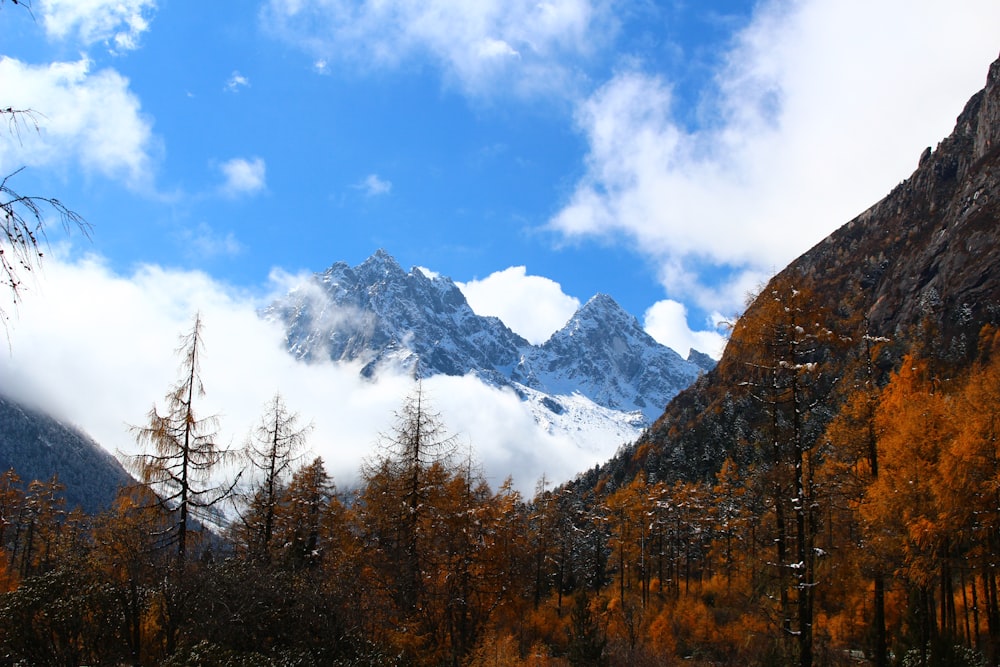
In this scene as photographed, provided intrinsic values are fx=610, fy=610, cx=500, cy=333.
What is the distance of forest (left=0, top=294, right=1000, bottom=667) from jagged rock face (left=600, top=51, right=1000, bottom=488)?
51867 mm

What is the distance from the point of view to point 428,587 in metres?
19.8

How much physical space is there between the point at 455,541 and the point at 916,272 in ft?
377

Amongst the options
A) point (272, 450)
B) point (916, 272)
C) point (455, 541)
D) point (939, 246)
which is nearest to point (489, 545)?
point (455, 541)

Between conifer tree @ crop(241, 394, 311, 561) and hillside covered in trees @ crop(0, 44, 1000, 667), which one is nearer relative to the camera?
hillside covered in trees @ crop(0, 44, 1000, 667)

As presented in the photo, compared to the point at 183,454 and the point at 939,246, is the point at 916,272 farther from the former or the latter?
the point at 183,454

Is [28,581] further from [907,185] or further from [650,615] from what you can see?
[907,185]

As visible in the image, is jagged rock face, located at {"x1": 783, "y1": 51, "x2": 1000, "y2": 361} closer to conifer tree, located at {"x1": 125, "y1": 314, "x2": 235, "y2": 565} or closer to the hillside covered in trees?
the hillside covered in trees

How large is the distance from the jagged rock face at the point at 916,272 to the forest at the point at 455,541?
51867 millimetres

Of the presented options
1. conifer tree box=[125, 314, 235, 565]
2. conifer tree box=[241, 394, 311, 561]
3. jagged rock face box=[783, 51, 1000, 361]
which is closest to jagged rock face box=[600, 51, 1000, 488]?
jagged rock face box=[783, 51, 1000, 361]

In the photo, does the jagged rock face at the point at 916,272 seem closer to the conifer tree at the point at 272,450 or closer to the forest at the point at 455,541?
the forest at the point at 455,541

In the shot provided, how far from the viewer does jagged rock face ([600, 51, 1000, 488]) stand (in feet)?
289

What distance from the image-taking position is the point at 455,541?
19.6 metres

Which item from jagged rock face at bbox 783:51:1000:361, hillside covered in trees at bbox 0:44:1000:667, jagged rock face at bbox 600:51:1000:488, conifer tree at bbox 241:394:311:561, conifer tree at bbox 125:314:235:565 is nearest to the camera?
hillside covered in trees at bbox 0:44:1000:667

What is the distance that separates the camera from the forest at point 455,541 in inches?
452
